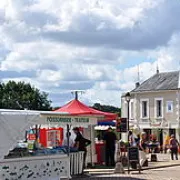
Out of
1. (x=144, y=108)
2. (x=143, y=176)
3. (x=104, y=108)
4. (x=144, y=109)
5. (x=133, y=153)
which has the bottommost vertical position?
(x=143, y=176)

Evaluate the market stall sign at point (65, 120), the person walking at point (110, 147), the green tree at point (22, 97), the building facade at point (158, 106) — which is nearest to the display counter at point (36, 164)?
the market stall sign at point (65, 120)

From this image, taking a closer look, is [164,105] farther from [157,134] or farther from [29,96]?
[29,96]

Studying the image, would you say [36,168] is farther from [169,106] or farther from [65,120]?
[169,106]

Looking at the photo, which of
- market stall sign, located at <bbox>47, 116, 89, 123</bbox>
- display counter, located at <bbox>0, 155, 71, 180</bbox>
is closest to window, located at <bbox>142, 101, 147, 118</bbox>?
market stall sign, located at <bbox>47, 116, 89, 123</bbox>

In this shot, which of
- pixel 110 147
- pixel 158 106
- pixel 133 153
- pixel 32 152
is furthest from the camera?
pixel 158 106

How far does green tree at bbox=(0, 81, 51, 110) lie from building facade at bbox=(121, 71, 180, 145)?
2398 centimetres

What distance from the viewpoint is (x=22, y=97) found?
77.5m

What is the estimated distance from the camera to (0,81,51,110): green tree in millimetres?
76938

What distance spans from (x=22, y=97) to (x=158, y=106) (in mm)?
30028

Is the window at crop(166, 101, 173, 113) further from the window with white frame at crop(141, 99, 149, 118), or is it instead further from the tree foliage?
the tree foliage

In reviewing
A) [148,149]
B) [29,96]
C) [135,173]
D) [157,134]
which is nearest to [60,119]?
[135,173]

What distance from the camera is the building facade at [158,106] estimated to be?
50.5 meters

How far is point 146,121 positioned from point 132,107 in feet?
9.14

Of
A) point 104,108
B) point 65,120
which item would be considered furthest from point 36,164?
point 104,108
